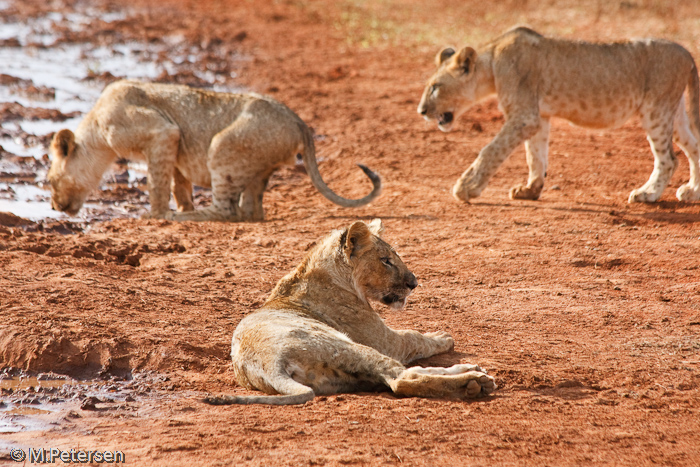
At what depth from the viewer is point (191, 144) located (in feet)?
28.7

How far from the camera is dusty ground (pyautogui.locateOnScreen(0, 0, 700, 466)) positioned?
12.2 ft

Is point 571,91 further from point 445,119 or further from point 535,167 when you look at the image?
point 445,119

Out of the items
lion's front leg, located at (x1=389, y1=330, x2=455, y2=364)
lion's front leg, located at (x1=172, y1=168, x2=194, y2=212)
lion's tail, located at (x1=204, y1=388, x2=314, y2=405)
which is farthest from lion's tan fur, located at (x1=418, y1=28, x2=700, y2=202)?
lion's tail, located at (x1=204, y1=388, x2=314, y2=405)

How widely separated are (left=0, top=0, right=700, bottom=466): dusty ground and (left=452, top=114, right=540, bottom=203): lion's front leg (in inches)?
11.4

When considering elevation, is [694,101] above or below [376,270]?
above

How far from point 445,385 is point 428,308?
1936 millimetres

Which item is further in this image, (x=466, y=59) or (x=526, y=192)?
(x=526, y=192)

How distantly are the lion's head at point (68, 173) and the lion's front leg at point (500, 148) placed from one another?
4.08 metres

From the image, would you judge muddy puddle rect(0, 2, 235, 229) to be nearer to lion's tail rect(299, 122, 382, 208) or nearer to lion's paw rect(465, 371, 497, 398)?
lion's tail rect(299, 122, 382, 208)

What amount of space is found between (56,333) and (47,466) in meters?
1.80

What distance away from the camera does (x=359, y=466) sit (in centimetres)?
338

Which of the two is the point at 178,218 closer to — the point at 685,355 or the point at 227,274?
the point at 227,274

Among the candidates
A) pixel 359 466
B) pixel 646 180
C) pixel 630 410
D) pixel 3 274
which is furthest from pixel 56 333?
pixel 646 180

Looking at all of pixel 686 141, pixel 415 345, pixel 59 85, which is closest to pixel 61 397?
pixel 415 345
